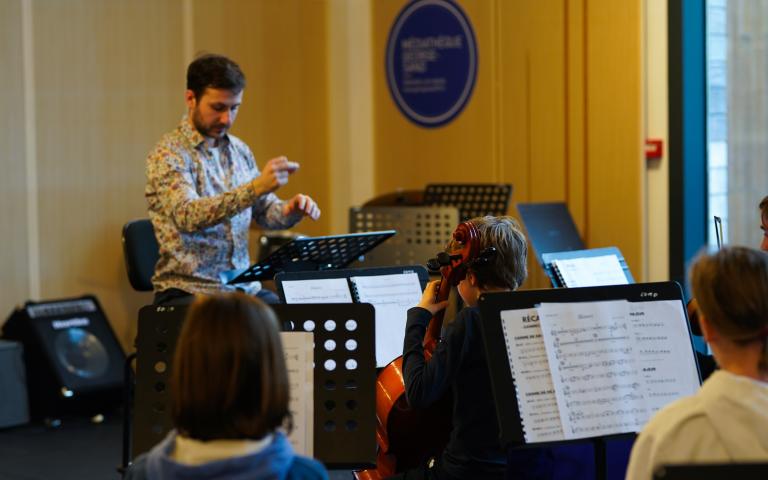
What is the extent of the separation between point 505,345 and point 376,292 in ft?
2.63

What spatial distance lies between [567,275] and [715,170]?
188 cm

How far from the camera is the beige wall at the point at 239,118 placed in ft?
16.1

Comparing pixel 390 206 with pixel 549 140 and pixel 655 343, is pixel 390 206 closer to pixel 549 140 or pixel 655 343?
pixel 549 140

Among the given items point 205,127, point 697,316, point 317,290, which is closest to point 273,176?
point 205,127

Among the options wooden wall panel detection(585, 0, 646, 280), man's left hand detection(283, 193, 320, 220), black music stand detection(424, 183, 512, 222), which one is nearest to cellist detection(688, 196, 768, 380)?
man's left hand detection(283, 193, 320, 220)

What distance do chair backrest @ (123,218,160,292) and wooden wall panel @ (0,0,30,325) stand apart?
1.17 meters

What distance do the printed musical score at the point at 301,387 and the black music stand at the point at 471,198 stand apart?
7.80 ft

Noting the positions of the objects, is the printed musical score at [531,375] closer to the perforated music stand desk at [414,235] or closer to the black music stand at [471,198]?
the perforated music stand desk at [414,235]

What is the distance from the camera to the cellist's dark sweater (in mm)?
2314

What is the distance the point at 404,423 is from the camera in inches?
104

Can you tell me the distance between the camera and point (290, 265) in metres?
3.25

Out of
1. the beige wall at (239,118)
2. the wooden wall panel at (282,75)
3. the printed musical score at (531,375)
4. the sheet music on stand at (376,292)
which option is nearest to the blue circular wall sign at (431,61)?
the beige wall at (239,118)

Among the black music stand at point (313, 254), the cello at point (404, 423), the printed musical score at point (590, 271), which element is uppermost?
the black music stand at point (313, 254)

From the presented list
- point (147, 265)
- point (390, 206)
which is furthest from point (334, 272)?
point (390, 206)
